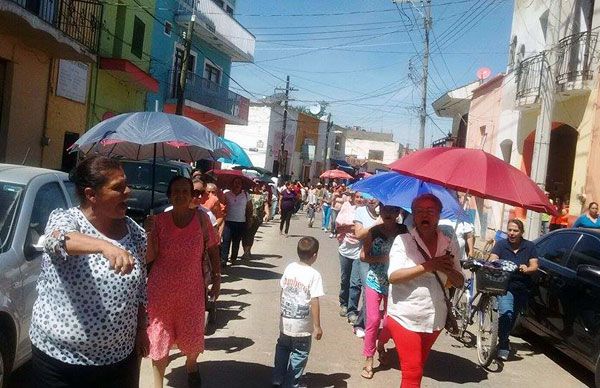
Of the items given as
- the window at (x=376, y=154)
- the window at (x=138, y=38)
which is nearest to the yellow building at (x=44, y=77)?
the window at (x=138, y=38)

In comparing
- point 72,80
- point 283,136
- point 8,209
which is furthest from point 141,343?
point 283,136

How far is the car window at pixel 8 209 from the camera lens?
4.00 metres

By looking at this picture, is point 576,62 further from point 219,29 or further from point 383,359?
point 219,29

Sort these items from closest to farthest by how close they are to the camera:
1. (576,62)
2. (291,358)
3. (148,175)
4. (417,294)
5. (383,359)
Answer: (417,294) < (291,358) < (383,359) < (148,175) < (576,62)

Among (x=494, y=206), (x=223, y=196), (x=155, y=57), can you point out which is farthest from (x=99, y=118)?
(x=494, y=206)

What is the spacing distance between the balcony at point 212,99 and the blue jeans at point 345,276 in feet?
57.3

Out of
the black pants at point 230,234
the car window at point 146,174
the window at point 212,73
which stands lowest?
the black pants at point 230,234

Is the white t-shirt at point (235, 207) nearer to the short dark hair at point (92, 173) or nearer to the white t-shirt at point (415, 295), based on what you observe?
the white t-shirt at point (415, 295)

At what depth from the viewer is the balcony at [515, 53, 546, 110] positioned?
15614 mm

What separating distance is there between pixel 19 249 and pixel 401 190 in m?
3.67

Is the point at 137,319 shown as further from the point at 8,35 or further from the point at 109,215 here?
the point at 8,35

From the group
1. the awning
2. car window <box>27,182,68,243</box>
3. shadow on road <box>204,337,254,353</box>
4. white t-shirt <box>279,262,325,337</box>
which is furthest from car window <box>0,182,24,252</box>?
the awning

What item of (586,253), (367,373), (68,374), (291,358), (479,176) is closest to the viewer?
(68,374)

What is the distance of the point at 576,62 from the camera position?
13531 mm
